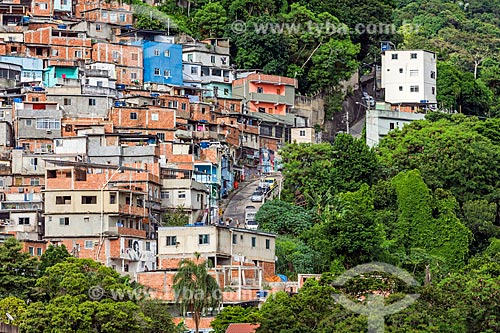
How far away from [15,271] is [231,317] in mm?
8595

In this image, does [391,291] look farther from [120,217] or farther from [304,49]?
[304,49]

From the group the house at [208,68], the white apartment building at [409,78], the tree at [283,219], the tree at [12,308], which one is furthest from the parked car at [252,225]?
the white apartment building at [409,78]

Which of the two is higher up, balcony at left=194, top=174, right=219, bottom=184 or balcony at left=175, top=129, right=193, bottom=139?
balcony at left=175, top=129, right=193, bottom=139

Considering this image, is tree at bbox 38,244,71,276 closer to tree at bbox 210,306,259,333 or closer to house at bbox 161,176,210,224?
tree at bbox 210,306,259,333

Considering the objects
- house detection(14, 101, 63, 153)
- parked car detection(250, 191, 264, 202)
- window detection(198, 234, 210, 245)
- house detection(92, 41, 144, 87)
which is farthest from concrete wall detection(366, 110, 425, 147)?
window detection(198, 234, 210, 245)

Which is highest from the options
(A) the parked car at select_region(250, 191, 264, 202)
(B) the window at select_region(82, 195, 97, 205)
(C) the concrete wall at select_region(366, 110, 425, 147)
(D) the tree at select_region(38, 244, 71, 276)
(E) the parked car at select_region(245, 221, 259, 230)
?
(C) the concrete wall at select_region(366, 110, 425, 147)

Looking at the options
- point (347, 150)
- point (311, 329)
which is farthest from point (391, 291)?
point (347, 150)

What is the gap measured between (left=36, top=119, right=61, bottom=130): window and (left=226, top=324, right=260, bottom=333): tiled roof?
2376cm

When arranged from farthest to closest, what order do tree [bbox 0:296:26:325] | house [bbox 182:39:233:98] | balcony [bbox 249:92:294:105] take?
house [bbox 182:39:233:98] < balcony [bbox 249:92:294:105] < tree [bbox 0:296:26:325]

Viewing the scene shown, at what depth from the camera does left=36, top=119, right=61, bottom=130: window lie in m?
74.0

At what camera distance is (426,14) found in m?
117

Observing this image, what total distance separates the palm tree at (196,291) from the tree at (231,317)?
716mm

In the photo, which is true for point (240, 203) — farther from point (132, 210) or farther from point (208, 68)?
point (208, 68)

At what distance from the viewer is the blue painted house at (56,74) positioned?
263 feet
